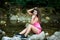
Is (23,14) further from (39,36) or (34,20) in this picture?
(39,36)

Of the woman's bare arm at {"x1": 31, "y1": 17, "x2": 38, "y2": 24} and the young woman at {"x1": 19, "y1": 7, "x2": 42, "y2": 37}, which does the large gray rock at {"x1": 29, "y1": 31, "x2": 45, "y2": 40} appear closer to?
the young woman at {"x1": 19, "y1": 7, "x2": 42, "y2": 37}

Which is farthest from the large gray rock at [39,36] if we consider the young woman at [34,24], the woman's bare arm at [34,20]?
the woman's bare arm at [34,20]

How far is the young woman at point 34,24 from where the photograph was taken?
206 centimetres

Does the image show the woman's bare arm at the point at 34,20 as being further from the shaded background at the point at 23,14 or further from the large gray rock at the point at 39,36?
the large gray rock at the point at 39,36

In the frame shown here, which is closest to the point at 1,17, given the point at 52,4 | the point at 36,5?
the point at 36,5

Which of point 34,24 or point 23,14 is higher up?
point 23,14

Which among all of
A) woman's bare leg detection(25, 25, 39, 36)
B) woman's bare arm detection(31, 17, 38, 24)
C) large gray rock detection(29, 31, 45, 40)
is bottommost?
large gray rock detection(29, 31, 45, 40)

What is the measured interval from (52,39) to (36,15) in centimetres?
33

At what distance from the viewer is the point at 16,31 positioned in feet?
6.72

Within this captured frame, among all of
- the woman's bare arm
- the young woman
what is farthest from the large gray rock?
the woman's bare arm

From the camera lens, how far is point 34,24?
2090 millimetres

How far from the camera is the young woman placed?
81.0 inches

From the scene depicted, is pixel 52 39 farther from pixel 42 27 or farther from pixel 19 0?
pixel 19 0

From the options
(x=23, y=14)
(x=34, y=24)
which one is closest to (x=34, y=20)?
(x=34, y=24)
